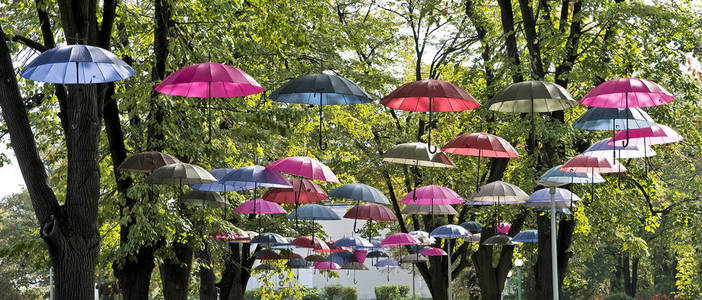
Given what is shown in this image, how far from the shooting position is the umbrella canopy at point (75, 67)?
7.83 metres

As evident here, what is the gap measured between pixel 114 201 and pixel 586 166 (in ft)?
26.9

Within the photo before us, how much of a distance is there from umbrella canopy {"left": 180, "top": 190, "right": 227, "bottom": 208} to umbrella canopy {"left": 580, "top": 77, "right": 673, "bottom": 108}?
274 inches

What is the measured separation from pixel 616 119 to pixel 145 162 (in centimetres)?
702

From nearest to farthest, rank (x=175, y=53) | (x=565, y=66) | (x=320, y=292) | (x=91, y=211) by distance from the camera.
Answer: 1. (x=91, y=211)
2. (x=175, y=53)
3. (x=565, y=66)
4. (x=320, y=292)

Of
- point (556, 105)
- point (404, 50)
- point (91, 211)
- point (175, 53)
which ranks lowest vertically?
point (91, 211)

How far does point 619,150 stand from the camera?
11.9 meters

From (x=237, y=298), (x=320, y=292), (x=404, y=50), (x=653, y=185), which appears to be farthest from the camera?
(x=320, y=292)

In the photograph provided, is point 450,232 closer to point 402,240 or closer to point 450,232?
point 450,232

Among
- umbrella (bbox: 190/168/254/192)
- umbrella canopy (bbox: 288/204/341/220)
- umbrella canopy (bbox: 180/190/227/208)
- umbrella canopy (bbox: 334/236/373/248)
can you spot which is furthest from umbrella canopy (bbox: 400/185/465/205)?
umbrella canopy (bbox: 334/236/373/248)

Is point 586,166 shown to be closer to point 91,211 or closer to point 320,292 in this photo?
point 91,211

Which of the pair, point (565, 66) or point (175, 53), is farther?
point (565, 66)

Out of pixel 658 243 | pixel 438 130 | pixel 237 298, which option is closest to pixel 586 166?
pixel 438 130

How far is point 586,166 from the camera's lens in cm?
1193

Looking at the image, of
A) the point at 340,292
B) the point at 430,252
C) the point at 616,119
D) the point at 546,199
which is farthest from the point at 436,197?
the point at 340,292
